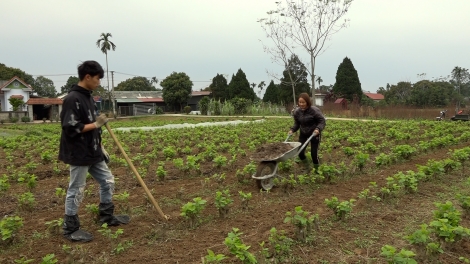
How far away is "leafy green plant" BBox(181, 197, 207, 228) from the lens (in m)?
3.82

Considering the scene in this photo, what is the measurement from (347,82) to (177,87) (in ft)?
62.8

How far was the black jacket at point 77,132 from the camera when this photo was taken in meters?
3.58

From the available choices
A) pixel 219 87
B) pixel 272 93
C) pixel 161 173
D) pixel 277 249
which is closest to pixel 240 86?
pixel 272 93

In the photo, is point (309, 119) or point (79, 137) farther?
point (309, 119)

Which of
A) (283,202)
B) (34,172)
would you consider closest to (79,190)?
(283,202)

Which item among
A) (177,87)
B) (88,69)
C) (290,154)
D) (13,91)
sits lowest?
(290,154)

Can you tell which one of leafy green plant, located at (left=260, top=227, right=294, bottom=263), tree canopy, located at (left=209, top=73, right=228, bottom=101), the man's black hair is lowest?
leafy green plant, located at (left=260, top=227, right=294, bottom=263)

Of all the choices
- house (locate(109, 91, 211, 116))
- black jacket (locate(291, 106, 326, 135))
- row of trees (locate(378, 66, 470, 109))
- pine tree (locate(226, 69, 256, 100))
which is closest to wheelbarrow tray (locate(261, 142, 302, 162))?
black jacket (locate(291, 106, 326, 135))

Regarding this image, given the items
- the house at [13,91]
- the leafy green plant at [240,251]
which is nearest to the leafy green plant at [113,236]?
the leafy green plant at [240,251]

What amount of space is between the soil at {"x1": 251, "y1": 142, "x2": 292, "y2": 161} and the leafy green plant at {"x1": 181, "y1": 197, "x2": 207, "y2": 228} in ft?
5.60

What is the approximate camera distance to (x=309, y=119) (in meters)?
6.42

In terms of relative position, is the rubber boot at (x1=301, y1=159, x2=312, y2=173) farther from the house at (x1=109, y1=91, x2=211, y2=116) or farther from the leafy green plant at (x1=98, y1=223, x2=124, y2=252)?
the house at (x1=109, y1=91, x2=211, y2=116)

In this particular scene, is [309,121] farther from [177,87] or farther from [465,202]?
[177,87]

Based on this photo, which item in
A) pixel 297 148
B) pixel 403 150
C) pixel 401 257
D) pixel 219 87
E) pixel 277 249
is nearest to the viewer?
pixel 401 257
